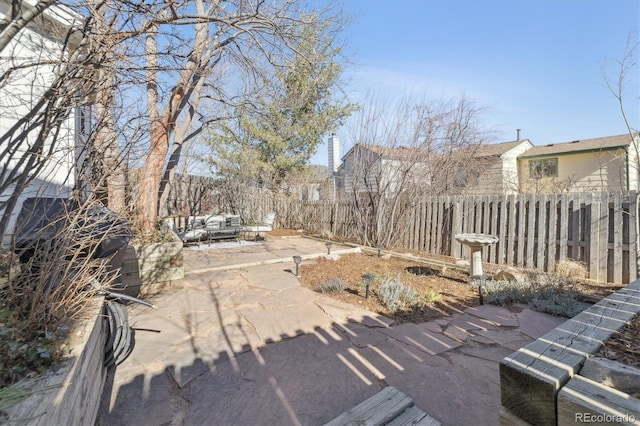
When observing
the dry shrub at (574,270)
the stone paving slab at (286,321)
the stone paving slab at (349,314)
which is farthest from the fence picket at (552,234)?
the stone paving slab at (286,321)

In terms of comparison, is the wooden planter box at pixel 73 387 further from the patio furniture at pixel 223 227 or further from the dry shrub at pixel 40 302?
the patio furniture at pixel 223 227

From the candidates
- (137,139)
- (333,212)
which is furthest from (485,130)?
(137,139)

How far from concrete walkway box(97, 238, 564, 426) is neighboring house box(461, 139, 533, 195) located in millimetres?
7518

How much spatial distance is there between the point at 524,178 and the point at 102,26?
59.9 ft

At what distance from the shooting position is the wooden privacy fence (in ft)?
13.7

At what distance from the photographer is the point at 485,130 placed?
838 centimetres

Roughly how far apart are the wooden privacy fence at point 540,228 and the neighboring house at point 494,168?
10.7 ft

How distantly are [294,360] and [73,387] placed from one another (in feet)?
4.68

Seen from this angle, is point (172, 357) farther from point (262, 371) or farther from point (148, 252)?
point (148, 252)

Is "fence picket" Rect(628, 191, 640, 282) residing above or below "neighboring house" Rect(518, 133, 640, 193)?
below

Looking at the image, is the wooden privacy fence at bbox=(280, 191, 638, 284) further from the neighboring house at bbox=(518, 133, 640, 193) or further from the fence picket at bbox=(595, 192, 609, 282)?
the neighboring house at bbox=(518, 133, 640, 193)
